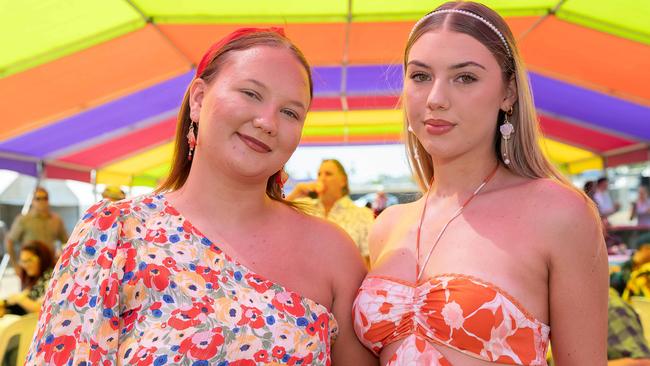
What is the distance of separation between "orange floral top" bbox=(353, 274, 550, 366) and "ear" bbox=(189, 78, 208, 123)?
0.62 meters

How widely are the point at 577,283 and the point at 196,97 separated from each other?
1.01 m

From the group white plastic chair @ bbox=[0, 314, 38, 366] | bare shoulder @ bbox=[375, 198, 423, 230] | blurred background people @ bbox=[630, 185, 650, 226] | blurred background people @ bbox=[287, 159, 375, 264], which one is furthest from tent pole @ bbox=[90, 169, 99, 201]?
bare shoulder @ bbox=[375, 198, 423, 230]

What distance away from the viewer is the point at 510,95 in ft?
5.42

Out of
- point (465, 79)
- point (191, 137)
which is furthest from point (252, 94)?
point (465, 79)

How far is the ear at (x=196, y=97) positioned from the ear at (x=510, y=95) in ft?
2.49

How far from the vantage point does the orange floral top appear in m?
1.45

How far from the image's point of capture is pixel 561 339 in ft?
4.96

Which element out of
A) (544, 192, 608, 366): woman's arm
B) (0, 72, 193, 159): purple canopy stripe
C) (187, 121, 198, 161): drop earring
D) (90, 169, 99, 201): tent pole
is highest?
(0, 72, 193, 159): purple canopy stripe

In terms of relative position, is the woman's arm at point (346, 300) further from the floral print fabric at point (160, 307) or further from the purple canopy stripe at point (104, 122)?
the purple canopy stripe at point (104, 122)

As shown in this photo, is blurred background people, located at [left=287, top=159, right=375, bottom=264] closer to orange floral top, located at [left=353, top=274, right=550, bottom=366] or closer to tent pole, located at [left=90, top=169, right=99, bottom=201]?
orange floral top, located at [left=353, top=274, right=550, bottom=366]

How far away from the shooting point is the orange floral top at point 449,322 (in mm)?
1450

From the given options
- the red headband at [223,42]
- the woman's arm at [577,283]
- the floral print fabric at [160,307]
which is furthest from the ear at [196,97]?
the woman's arm at [577,283]

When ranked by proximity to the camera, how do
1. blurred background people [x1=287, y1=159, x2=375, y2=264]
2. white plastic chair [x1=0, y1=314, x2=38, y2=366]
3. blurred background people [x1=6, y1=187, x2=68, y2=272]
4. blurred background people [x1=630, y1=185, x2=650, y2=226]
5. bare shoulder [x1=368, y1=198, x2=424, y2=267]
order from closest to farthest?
1. bare shoulder [x1=368, y1=198, x2=424, y2=267]
2. white plastic chair [x1=0, y1=314, x2=38, y2=366]
3. blurred background people [x1=287, y1=159, x2=375, y2=264]
4. blurred background people [x1=6, y1=187, x2=68, y2=272]
5. blurred background people [x1=630, y1=185, x2=650, y2=226]

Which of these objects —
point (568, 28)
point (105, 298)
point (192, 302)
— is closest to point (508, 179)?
point (192, 302)
